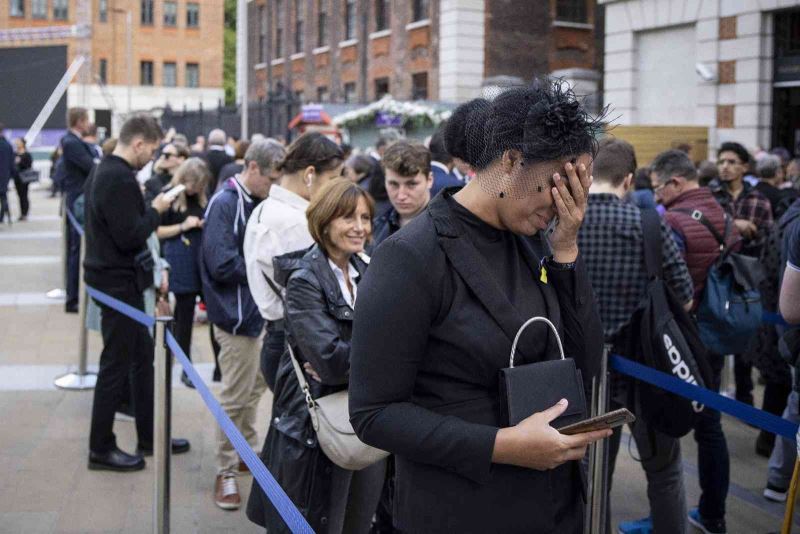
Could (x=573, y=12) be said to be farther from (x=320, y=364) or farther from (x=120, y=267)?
(x=320, y=364)

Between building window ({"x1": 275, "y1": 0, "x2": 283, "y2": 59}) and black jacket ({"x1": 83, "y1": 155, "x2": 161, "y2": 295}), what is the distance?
139 ft

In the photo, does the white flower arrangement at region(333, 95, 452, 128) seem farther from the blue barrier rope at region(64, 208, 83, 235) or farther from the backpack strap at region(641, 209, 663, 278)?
the backpack strap at region(641, 209, 663, 278)

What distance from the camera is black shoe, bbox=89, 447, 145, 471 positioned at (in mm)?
6309

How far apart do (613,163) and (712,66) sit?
16009 mm

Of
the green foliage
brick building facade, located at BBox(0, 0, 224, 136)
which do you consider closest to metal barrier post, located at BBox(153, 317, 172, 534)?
brick building facade, located at BBox(0, 0, 224, 136)

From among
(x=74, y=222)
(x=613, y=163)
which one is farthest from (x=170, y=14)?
(x=613, y=163)

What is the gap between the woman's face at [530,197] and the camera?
2447mm

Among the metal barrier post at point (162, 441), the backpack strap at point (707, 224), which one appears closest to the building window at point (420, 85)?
the backpack strap at point (707, 224)

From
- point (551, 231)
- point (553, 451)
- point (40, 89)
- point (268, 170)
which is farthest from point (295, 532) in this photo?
point (40, 89)

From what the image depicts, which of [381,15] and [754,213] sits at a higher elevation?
[381,15]

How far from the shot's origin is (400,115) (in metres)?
23.6

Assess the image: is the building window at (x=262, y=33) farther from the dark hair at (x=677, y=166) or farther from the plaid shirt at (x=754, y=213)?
the dark hair at (x=677, y=166)

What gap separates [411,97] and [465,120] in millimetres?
30912

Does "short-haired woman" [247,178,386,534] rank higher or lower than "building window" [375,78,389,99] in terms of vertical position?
lower
